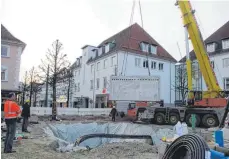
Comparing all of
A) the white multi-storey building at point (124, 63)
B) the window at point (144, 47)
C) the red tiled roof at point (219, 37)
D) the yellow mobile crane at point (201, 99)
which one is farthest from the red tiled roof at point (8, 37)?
the red tiled roof at point (219, 37)

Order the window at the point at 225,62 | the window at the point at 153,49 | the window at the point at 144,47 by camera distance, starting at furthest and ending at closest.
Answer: the window at the point at 153,49 → the window at the point at 144,47 → the window at the point at 225,62

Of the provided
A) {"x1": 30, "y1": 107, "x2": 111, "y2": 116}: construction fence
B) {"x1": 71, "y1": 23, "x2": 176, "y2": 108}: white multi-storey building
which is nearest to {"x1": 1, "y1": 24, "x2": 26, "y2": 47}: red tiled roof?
{"x1": 30, "y1": 107, "x2": 111, "y2": 116}: construction fence

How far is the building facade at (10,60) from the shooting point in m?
30.9

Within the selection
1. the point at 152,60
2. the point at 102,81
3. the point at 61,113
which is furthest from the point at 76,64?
the point at 61,113

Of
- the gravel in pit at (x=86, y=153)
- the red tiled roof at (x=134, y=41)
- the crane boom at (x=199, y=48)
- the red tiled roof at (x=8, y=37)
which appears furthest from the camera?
the red tiled roof at (x=134, y=41)

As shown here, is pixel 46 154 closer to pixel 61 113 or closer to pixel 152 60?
pixel 61 113

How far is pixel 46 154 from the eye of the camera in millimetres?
8758

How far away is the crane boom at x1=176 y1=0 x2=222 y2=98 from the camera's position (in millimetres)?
17453

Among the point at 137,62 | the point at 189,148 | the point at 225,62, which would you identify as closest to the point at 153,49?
the point at 137,62

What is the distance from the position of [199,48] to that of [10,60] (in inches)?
896

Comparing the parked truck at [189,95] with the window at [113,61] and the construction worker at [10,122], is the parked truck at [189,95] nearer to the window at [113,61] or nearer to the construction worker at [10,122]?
the construction worker at [10,122]

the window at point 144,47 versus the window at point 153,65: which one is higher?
the window at point 144,47

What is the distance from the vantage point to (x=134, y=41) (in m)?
42.5

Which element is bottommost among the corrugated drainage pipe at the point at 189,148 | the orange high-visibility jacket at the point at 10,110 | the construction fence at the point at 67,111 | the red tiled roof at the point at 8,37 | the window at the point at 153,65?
the construction fence at the point at 67,111
